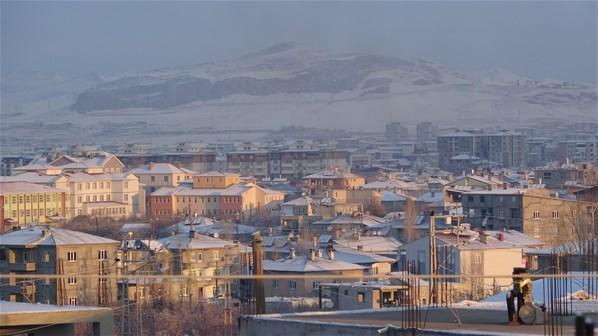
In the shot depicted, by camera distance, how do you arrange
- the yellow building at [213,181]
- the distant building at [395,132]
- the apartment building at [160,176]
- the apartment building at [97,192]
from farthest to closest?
the distant building at [395,132] → the apartment building at [160,176] → the yellow building at [213,181] → the apartment building at [97,192]

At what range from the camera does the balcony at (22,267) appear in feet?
46.0

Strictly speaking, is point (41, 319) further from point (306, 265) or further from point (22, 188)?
point (22, 188)

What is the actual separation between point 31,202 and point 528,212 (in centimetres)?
1210

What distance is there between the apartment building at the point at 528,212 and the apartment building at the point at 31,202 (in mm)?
7671

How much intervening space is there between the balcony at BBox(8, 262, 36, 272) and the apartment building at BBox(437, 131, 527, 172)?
4312 centimetres

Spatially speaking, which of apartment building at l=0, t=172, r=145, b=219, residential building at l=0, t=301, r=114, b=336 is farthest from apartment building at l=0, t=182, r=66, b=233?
Answer: residential building at l=0, t=301, r=114, b=336

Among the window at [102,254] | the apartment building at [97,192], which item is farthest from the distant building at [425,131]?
the window at [102,254]

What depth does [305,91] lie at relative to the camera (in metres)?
92.3

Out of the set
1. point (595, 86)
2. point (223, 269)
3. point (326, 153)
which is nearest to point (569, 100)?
point (595, 86)

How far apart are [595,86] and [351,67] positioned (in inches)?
621

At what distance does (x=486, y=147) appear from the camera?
60.3m

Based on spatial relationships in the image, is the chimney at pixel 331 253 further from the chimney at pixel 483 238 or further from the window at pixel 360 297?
the window at pixel 360 297

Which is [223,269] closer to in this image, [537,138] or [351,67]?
[537,138]

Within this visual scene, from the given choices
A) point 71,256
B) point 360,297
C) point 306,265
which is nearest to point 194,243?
point 306,265
